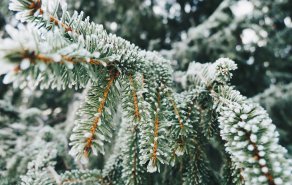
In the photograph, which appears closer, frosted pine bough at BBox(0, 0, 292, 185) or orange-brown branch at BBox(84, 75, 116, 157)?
frosted pine bough at BBox(0, 0, 292, 185)

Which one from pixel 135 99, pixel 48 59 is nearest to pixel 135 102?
pixel 135 99

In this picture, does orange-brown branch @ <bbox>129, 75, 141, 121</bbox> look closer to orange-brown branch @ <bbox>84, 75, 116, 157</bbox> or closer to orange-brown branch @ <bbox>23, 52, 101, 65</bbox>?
orange-brown branch @ <bbox>84, 75, 116, 157</bbox>

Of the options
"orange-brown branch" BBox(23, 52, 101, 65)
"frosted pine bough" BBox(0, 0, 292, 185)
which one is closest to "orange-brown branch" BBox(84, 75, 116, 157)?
"frosted pine bough" BBox(0, 0, 292, 185)

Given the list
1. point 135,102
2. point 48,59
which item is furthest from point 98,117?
point 48,59

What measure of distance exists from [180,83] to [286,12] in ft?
5.69

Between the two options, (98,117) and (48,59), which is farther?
(98,117)

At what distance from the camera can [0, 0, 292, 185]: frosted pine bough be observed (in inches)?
26.6

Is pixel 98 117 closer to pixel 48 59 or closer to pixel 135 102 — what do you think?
pixel 135 102

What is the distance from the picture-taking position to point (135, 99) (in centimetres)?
96

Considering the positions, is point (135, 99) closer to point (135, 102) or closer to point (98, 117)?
point (135, 102)

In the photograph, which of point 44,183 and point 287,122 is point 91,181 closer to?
point 44,183

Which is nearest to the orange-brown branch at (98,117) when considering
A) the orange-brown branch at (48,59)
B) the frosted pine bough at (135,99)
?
the frosted pine bough at (135,99)

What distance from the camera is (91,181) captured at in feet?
4.18

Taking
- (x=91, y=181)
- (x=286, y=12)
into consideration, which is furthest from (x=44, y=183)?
(x=286, y=12)
